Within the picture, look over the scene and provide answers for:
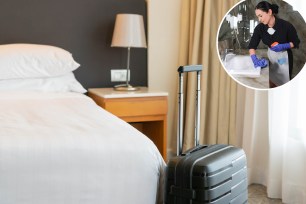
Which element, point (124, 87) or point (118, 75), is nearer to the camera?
point (124, 87)

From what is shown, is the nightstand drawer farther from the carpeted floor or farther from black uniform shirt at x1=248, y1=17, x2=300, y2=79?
black uniform shirt at x1=248, y1=17, x2=300, y2=79

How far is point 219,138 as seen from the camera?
139 inches

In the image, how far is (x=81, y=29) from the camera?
3.49 m

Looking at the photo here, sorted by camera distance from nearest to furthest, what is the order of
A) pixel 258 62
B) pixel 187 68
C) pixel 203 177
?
pixel 203 177, pixel 187 68, pixel 258 62

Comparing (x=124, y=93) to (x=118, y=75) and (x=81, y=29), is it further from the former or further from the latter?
(x=81, y=29)

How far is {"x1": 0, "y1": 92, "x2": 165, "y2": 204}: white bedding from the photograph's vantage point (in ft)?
4.95

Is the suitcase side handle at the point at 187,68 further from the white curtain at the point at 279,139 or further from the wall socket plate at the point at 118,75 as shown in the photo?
the wall socket plate at the point at 118,75

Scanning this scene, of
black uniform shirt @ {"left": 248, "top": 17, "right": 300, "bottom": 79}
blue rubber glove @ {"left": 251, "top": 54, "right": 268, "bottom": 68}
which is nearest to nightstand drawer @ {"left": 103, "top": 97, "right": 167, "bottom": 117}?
blue rubber glove @ {"left": 251, "top": 54, "right": 268, "bottom": 68}

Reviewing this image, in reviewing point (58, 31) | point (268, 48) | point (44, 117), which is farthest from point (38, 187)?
point (58, 31)

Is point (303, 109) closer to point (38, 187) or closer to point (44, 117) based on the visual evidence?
point (44, 117)

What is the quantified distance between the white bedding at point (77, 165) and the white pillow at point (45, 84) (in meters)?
1.17

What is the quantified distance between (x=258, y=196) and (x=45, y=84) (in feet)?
5.55

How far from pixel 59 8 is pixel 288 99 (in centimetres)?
188

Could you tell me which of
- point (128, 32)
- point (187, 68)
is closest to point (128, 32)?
point (128, 32)
